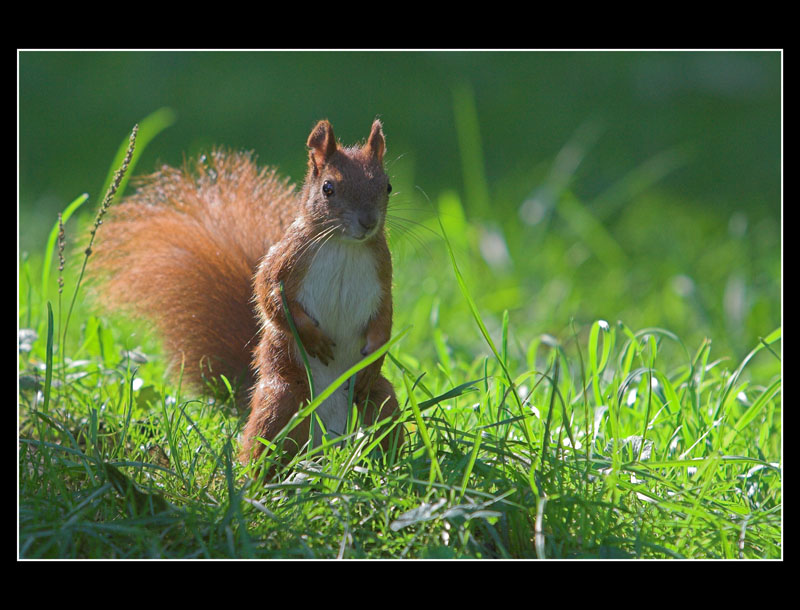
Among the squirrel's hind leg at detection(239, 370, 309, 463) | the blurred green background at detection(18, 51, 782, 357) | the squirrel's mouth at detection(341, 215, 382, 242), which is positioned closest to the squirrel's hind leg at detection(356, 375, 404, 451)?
the squirrel's hind leg at detection(239, 370, 309, 463)

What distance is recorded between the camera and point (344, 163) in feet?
6.98

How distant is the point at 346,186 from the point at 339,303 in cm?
26

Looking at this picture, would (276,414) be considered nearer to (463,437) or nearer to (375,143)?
(463,437)

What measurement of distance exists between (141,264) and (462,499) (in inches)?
47.1

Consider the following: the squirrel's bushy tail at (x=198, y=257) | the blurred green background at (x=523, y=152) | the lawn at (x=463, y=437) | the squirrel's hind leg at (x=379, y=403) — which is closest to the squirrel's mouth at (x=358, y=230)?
the lawn at (x=463, y=437)

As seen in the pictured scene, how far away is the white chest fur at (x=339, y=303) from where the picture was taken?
2111mm

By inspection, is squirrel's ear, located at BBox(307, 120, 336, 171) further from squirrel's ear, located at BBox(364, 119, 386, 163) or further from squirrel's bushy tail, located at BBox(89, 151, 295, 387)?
squirrel's bushy tail, located at BBox(89, 151, 295, 387)

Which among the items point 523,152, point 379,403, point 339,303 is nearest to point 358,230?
point 339,303

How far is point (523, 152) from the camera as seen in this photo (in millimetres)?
6039

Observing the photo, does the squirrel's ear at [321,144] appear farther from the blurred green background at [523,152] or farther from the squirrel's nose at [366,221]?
the blurred green background at [523,152]

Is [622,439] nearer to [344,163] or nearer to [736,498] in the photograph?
[736,498]

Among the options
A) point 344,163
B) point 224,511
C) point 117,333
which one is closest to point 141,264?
point 117,333

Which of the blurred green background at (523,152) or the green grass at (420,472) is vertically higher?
the blurred green background at (523,152)

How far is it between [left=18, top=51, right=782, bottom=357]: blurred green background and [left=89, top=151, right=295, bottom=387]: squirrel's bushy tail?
0.80 m
